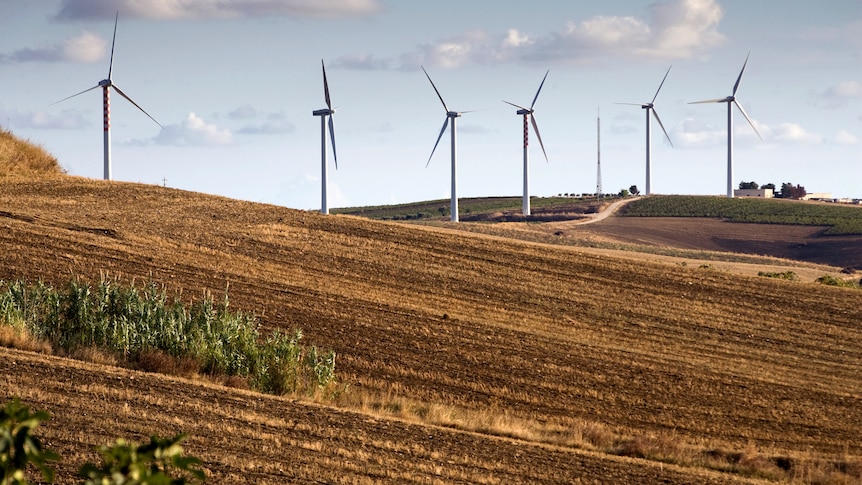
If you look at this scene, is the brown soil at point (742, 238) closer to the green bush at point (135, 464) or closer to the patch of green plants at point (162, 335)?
the patch of green plants at point (162, 335)

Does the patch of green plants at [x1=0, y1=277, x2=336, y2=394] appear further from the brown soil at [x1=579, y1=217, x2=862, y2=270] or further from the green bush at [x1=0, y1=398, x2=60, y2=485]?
the brown soil at [x1=579, y1=217, x2=862, y2=270]

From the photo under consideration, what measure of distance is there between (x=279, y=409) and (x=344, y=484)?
503cm

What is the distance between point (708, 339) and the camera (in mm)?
35250

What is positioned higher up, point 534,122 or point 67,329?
point 534,122

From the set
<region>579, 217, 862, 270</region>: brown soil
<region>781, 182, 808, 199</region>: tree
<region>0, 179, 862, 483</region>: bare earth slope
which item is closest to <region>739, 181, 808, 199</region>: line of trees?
<region>781, 182, 808, 199</region>: tree

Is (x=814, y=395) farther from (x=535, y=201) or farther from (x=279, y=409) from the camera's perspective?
(x=535, y=201)

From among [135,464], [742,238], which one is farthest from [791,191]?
[135,464]

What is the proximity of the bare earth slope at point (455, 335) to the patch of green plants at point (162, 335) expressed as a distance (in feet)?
8.34

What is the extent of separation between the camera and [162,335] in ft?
79.4

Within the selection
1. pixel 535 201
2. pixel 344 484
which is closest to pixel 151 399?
pixel 344 484

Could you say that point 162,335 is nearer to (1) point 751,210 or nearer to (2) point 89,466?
(2) point 89,466

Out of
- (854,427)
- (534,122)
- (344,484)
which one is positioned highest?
(534,122)

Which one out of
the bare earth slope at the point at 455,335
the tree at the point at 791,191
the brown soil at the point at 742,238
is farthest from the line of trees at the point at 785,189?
the bare earth slope at the point at 455,335

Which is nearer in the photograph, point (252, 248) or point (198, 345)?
point (198, 345)
